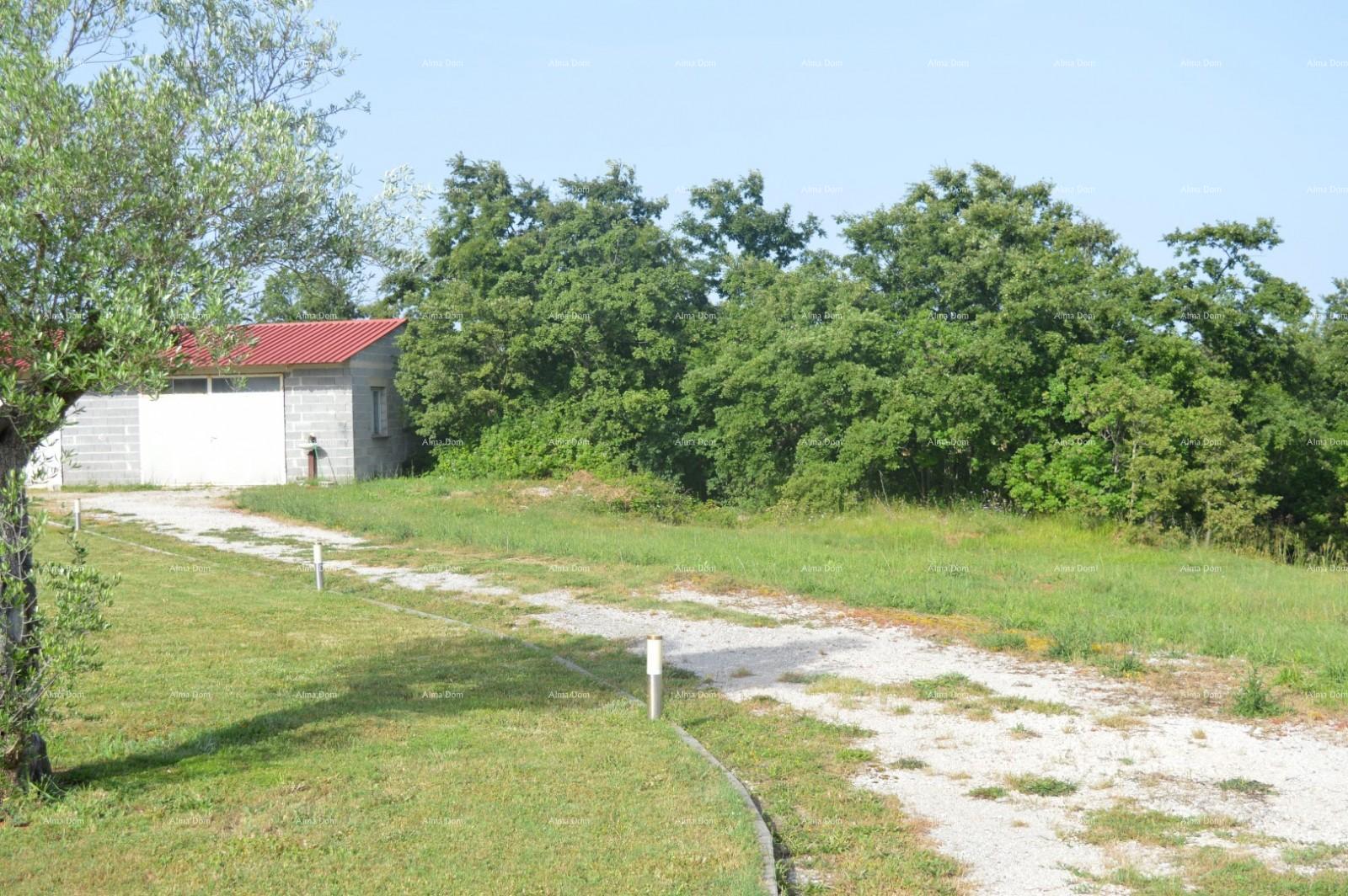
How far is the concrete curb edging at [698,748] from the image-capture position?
6.25 m

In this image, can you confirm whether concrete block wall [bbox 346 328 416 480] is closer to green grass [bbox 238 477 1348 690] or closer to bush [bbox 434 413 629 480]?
bush [bbox 434 413 629 480]

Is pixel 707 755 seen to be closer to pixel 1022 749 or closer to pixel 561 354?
pixel 1022 749

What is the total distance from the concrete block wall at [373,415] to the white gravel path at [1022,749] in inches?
709

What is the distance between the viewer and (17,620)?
24.4 ft

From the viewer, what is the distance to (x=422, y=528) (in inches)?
843

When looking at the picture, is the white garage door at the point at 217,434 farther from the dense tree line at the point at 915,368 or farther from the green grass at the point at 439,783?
the green grass at the point at 439,783

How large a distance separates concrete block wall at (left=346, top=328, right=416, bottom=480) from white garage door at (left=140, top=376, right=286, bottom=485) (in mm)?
1848

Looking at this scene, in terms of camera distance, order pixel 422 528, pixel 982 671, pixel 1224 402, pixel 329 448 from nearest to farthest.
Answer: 1. pixel 982 671
2. pixel 422 528
3. pixel 1224 402
4. pixel 329 448

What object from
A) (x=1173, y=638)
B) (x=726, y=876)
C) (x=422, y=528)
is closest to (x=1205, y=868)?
(x=726, y=876)

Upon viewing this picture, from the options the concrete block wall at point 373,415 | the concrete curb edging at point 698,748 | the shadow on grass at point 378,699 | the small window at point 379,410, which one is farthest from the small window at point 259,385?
the shadow on grass at point 378,699

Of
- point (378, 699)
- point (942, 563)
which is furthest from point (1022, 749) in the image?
point (942, 563)

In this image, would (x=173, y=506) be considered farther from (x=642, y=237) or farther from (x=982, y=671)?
(x=982, y=671)

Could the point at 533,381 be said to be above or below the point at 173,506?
above

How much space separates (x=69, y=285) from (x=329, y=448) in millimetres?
23650
